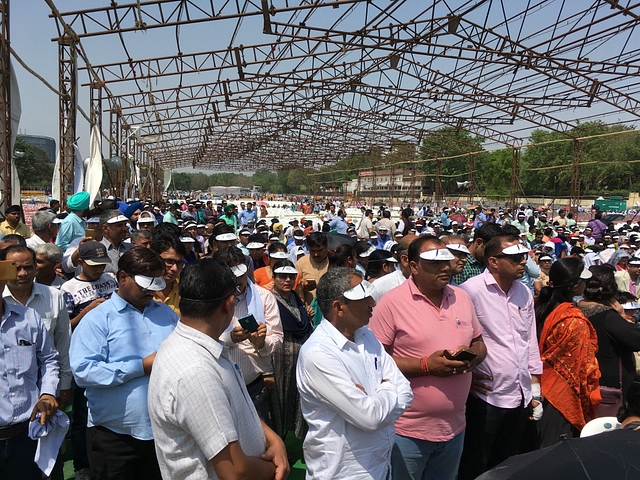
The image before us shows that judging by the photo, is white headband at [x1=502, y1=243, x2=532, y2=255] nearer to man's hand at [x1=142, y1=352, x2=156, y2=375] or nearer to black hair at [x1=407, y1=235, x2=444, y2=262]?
black hair at [x1=407, y1=235, x2=444, y2=262]

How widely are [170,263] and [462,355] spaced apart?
2.20 meters

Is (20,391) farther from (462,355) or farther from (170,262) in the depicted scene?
(462,355)

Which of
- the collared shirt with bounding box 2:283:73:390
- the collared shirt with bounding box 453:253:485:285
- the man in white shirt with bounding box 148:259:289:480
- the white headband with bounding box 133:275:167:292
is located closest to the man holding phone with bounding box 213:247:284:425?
the white headband with bounding box 133:275:167:292

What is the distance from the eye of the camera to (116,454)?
2451 millimetres

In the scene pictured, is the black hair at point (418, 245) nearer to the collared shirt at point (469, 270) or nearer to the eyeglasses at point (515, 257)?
the eyeglasses at point (515, 257)

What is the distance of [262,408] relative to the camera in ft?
11.2

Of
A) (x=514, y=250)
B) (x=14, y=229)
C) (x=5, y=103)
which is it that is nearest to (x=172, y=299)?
(x=514, y=250)

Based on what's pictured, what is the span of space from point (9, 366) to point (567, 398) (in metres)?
3.46

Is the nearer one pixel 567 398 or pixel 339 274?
pixel 339 274

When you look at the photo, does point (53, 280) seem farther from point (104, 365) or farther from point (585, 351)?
point (585, 351)

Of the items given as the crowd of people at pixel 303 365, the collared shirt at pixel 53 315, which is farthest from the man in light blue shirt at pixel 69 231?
the collared shirt at pixel 53 315

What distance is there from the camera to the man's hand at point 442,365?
8.28ft

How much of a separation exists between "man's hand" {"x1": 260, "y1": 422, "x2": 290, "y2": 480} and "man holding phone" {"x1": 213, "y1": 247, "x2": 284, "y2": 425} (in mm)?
1036

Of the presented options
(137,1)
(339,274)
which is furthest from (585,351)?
(137,1)
